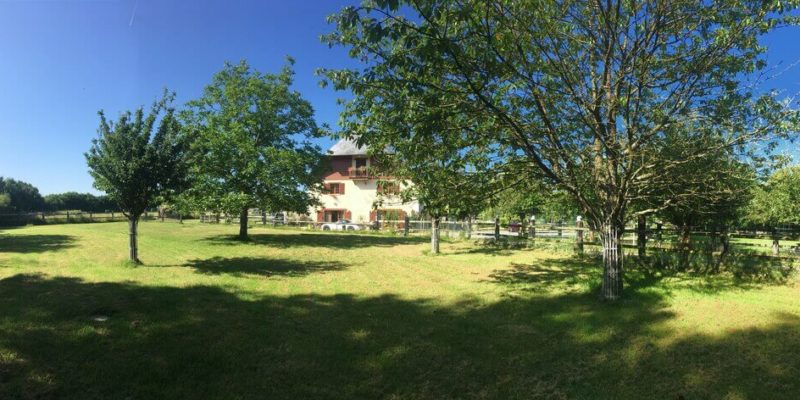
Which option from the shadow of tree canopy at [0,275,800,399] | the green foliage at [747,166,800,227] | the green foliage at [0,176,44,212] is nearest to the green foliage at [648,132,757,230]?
the shadow of tree canopy at [0,275,800,399]

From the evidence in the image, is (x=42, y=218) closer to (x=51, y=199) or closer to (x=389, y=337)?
(x=51, y=199)

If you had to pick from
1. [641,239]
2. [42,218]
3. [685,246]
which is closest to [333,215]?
[42,218]

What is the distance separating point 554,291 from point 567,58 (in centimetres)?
474

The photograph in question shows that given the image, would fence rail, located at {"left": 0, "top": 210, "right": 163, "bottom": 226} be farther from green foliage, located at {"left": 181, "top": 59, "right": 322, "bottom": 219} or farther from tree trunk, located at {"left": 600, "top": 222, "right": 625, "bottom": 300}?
tree trunk, located at {"left": 600, "top": 222, "right": 625, "bottom": 300}

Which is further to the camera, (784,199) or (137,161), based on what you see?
(784,199)

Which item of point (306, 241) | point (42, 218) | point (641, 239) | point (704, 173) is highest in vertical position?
point (704, 173)

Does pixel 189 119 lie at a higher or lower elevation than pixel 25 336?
higher

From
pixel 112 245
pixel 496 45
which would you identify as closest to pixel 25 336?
pixel 496 45

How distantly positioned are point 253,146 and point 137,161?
1010 centimetres

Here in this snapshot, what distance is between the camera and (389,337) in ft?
18.9

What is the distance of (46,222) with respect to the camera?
34.5 meters

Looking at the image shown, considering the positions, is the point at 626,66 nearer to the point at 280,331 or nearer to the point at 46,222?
the point at 280,331

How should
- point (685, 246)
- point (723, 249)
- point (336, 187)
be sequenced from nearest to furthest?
point (723, 249), point (685, 246), point (336, 187)

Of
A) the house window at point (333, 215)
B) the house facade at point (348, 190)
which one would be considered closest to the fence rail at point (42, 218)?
the house facade at point (348, 190)
